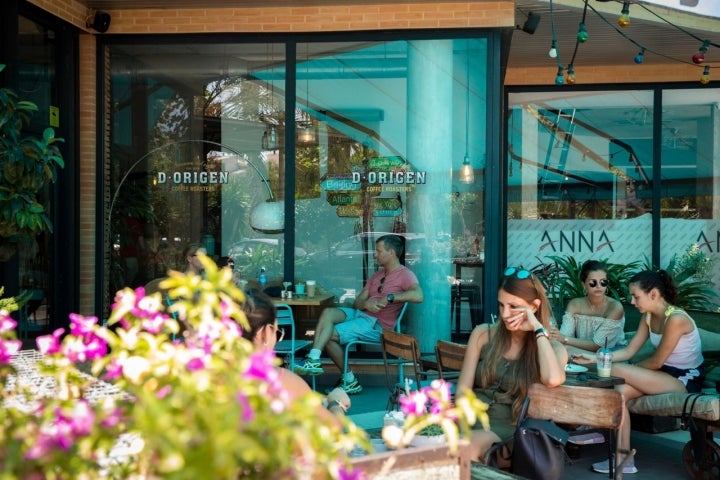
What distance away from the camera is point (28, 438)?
51.8 inches

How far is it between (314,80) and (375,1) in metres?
1.00

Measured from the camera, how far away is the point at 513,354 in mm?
4273

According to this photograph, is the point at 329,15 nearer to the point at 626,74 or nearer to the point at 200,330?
the point at 626,74

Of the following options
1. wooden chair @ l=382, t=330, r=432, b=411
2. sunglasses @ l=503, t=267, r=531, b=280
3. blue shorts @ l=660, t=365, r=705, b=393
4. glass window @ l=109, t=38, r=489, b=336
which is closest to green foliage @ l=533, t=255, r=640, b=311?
glass window @ l=109, t=38, r=489, b=336

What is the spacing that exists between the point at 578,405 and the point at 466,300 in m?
4.02

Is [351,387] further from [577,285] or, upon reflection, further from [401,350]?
[577,285]

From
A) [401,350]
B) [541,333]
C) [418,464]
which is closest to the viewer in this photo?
[418,464]

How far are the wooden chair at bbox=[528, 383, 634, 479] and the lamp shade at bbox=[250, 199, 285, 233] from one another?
4422 mm

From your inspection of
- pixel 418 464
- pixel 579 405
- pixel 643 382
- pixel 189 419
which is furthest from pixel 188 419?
pixel 643 382

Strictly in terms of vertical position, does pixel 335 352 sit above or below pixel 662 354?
below

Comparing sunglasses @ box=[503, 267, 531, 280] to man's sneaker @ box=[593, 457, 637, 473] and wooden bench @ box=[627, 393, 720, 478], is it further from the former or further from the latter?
man's sneaker @ box=[593, 457, 637, 473]

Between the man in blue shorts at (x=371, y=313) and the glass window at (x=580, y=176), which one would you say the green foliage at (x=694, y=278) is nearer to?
the glass window at (x=580, y=176)

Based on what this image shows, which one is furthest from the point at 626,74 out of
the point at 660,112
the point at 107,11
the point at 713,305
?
the point at 107,11

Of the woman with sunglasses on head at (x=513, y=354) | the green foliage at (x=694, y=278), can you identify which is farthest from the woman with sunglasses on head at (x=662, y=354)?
the green foliage at (x=694, y=278)
